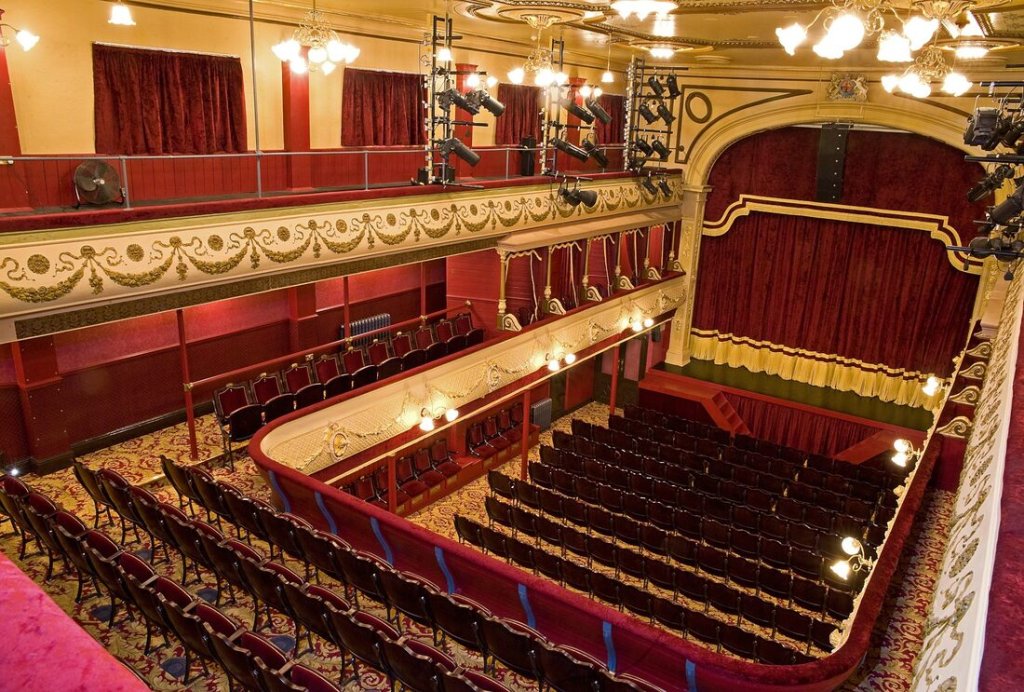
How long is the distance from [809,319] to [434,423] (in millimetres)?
9539

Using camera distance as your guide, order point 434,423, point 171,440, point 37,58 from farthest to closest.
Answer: point 434,423
point 171,440
point 37,58

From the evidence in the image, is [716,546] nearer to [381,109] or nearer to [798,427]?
[798,427]

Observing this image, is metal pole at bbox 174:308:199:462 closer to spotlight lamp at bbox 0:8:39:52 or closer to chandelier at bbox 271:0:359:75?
spotlight lamp at bbox 0:8:39:52

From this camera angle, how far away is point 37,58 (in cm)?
844

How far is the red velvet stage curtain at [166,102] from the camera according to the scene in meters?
9.13

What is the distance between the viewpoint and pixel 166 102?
31.9 ft

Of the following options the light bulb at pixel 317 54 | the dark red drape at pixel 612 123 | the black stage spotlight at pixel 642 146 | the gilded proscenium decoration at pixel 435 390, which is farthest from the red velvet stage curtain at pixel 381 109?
the dark red drape at pixel 612 123

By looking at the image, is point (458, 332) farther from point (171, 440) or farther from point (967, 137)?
point (967, 137)

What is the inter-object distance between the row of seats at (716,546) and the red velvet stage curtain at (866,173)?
27.1 ft

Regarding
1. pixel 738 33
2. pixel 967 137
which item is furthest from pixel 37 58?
pixel 967 137

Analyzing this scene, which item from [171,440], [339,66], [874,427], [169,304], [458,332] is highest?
[339,66]

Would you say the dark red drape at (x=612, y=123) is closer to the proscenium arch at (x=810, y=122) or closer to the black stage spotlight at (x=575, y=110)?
the proscenium arch at (x=810, y=122)

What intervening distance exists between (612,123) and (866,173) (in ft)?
19.7

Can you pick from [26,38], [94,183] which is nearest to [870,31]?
[94,183]
